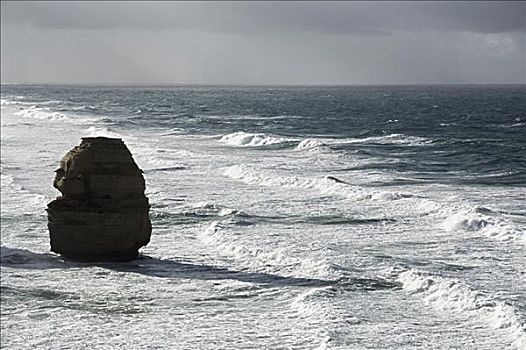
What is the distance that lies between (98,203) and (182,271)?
2.37 m

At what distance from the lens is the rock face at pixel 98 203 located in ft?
69.0

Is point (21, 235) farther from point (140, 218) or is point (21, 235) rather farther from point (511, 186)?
point (511, 186)

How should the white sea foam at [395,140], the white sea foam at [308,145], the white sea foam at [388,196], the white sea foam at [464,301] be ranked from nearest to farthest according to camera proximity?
the white sea foam at [464,301], the white sea foam at [388,196], the white sea foam at [308,145], the white sea foam at [395,140]

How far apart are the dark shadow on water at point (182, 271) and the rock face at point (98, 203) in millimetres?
466

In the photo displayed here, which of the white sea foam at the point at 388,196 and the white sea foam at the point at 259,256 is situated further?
the white sea foam at the point at 388,196

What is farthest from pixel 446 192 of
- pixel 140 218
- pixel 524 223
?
pixel 140 218

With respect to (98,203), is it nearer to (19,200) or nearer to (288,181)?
(19,200)

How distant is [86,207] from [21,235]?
4.42m

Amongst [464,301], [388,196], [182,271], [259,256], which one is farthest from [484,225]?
[182,271]

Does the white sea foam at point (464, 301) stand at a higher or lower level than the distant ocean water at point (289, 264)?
higher

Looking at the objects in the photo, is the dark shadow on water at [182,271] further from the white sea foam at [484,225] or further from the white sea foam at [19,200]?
the white sea foam at [484,225]

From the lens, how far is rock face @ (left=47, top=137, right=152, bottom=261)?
21031 millimetres

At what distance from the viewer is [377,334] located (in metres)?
16.0

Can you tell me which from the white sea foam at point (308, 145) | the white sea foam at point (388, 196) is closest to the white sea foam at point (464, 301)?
the white sea foam at point (388, 196)
